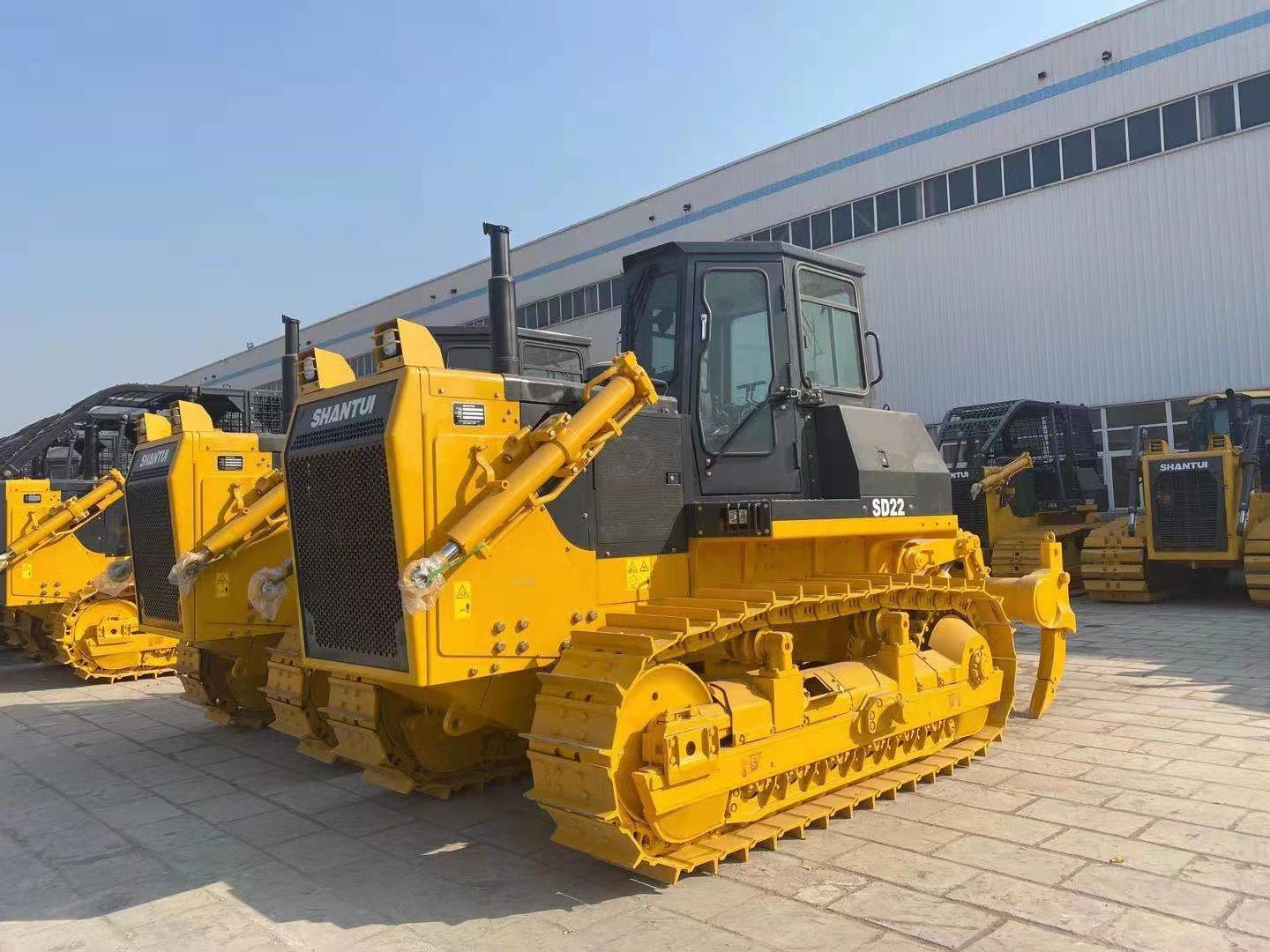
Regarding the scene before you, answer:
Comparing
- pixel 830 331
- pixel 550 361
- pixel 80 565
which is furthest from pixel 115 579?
pixel 830 331

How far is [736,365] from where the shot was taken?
566 centimetres

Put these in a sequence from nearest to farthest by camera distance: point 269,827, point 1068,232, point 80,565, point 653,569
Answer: point 653,569, point 269,827, point 80,565, point 1068,232

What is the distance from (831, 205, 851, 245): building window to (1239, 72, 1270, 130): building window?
27.7 ft

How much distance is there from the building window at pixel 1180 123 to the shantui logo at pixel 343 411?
62.7 feet

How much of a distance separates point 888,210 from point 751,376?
63.1ft

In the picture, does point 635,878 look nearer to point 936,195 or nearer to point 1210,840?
point 1210,840

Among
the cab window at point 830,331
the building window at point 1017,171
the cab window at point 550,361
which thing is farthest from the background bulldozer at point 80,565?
the building window at point 1017,171

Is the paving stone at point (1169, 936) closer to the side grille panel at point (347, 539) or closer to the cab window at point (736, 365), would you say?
the cab window at point (736, 365)

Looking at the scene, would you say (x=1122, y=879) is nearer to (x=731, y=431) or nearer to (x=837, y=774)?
(x=837, y=774)

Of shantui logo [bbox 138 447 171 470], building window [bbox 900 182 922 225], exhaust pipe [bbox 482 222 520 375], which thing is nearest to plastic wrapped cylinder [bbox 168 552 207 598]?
shantui logo [bbox 138 447 171 470]

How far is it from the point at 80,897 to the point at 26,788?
2586 mm

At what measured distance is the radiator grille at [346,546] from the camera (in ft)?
14.8

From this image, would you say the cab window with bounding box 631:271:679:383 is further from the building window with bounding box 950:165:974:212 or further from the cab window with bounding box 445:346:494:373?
the building window with bounding box 950:165:974:212

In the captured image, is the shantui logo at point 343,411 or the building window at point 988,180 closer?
the shantui logo at point 343,411
